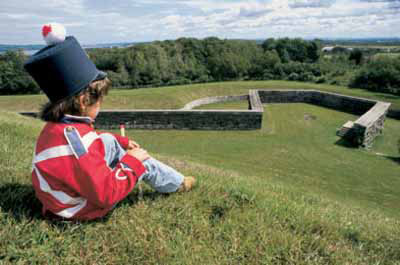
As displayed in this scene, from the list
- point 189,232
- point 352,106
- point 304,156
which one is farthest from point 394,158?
point 189,232

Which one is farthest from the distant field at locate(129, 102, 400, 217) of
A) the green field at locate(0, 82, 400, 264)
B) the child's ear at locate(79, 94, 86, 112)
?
the child's ear at locate(79, 94, 86, 112)

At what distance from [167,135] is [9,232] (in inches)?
441

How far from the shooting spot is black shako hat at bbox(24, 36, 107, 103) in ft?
4.33

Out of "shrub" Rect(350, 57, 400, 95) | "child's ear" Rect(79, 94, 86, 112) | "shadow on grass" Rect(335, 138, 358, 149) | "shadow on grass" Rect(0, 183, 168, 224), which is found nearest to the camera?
"child's ear" Rect(79, 94, 86, 112)

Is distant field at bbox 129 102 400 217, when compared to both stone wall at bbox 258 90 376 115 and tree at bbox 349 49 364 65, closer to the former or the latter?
stone wall at bbox 258 90 376 115

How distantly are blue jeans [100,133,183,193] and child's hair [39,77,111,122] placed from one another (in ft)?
1.45

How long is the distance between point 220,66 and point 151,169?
3986cm

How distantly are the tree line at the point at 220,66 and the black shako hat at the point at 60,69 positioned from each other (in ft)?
91.2

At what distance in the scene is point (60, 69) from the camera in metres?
1.34

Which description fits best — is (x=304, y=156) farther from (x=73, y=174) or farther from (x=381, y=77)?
(x=381, y=77)

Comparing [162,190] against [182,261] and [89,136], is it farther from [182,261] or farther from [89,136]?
[89,136]

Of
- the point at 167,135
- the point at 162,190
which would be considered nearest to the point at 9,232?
the point at 162,190

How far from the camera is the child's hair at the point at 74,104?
141cm

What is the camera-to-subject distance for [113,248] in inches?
60.4
